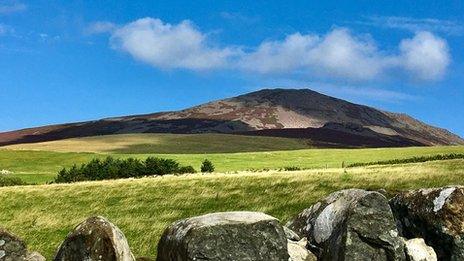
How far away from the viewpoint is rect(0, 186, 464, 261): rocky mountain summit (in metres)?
12.0

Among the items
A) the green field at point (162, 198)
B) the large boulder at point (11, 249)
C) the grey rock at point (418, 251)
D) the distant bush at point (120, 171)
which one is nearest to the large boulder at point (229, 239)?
the grey rock at point (418, 251)

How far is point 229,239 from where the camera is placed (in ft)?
39.2

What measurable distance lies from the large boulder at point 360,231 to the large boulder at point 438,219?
0.98 meters

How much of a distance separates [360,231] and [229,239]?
2.92 metres

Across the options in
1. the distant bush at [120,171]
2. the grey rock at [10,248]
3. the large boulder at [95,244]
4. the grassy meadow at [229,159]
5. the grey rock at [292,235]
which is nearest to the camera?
the large boulder at [95,244]

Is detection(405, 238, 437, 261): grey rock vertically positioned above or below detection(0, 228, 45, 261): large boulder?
below

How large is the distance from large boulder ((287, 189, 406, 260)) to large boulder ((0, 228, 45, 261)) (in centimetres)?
663

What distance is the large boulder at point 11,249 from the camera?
1285cm

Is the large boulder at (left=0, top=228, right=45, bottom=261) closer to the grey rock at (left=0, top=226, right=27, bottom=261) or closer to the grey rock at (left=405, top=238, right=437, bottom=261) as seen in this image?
the grey rock at (left=0, top=226, right=27, bottom=261)

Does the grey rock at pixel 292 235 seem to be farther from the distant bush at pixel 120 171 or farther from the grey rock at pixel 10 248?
the distant bush at pixel 120 171

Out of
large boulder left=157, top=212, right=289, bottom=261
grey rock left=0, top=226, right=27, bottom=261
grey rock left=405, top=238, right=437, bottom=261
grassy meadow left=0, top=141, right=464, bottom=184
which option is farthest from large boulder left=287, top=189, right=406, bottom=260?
grassy meadow left=0, top=141, right=464, bottom=184

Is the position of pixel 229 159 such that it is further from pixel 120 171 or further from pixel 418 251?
pixel 418 251

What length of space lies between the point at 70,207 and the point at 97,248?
31.1 metres

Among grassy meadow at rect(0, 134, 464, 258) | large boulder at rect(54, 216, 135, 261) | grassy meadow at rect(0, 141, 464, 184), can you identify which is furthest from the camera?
grassy meadow at rect(0, 141, 464, 184)
